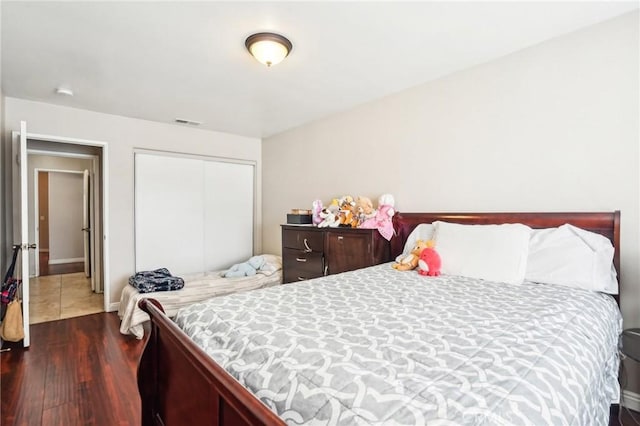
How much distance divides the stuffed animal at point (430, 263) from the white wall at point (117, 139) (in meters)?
3.57

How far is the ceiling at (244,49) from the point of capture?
1857 mm

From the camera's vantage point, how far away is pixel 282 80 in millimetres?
2838

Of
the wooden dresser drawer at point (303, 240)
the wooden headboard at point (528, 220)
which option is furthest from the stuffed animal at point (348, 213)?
the wooden headboard at point (528, 220)

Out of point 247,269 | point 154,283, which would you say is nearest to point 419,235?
point 247,269

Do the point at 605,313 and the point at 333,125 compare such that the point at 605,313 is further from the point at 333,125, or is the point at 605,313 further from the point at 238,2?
the point at 333,125

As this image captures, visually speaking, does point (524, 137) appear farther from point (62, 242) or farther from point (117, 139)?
point (62, 242)

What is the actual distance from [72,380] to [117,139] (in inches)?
108

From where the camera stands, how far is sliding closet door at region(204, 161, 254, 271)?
4.67 meters

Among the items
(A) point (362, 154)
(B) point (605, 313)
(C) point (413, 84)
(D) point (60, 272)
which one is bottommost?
(D) point (60, 272)

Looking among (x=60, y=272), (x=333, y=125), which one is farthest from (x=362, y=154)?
(x=60, y=272)

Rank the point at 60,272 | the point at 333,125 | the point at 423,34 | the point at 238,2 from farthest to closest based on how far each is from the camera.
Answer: the point at 60,272 < the point at 333,125 < the point at 423,34 < the point at 238,2

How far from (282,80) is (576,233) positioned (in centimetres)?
247

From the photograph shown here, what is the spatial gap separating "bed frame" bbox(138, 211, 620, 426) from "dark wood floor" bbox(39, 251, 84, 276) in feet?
19.9

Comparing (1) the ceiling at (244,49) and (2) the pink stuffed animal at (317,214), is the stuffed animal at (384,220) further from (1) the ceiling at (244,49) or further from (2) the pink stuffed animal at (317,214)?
(1) the ceiling at (244,49)
